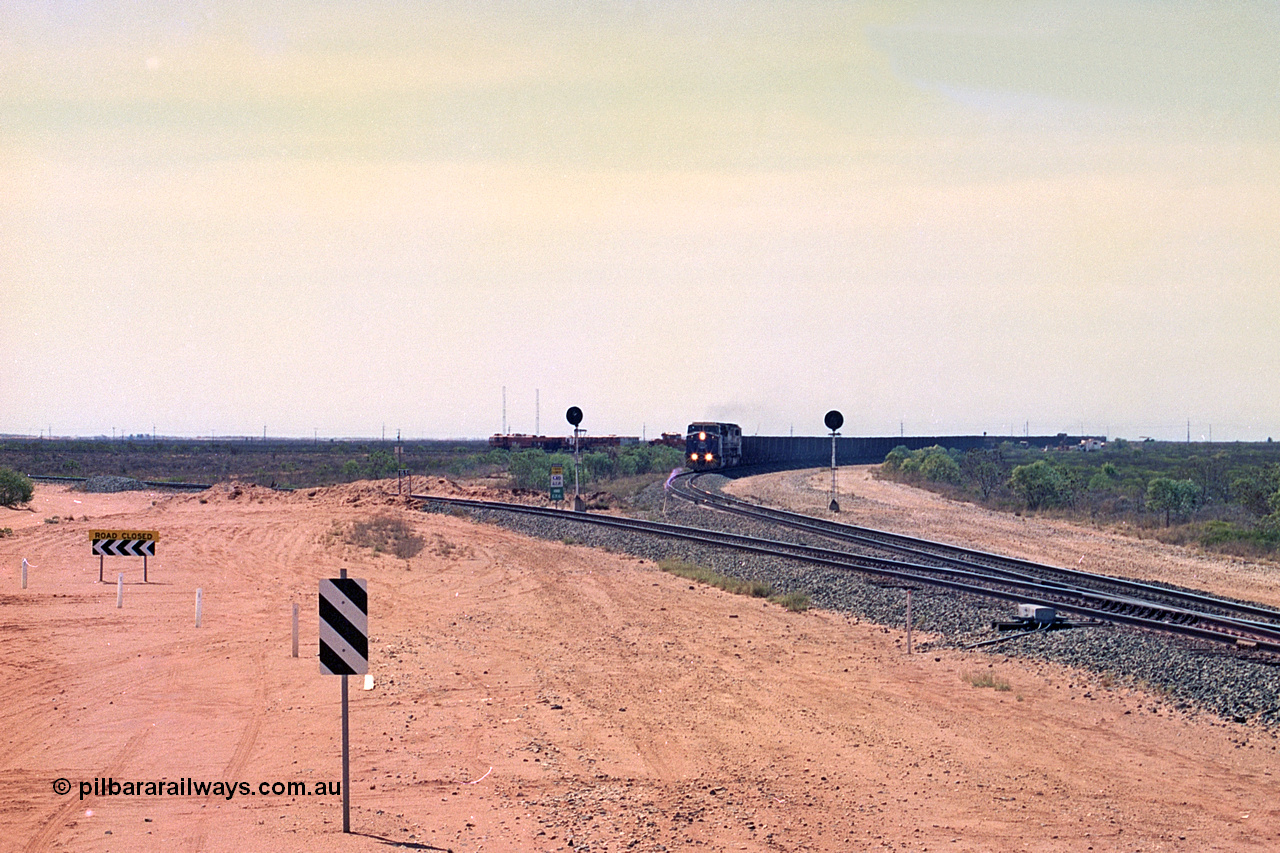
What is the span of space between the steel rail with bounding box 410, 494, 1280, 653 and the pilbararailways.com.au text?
535 inches

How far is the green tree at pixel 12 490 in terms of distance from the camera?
5009cm

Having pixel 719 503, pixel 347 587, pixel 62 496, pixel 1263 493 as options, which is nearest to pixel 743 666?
pixel 347 587

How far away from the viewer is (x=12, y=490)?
50.5 meters

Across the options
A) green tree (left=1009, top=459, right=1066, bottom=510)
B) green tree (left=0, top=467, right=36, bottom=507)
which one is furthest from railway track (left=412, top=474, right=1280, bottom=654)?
green tree (left=0, top=467, right=36, bottom=507)

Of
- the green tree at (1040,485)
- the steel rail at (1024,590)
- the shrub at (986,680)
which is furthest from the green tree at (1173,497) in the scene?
the shrub at (986,680)

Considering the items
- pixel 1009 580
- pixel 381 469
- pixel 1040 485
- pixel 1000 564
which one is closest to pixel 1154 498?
pixel 1040 485

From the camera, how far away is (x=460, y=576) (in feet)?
88.3

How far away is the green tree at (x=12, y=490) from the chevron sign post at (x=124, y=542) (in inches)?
1241

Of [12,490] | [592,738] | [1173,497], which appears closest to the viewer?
[592,738]

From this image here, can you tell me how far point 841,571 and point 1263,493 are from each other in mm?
24027

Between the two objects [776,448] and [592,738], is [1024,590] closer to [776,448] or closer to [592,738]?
[592,738]

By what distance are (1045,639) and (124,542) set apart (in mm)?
19257

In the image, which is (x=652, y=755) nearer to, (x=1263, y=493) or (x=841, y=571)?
(x=841, y=571)

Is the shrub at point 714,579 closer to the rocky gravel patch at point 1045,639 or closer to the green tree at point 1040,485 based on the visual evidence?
the rocky gravel patch at point 1045,639
